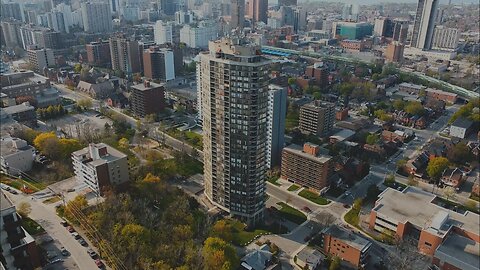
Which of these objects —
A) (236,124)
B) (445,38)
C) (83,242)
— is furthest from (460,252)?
(445,38)

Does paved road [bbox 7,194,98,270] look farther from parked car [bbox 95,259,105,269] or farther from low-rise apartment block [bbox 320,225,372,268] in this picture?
low-rise apartment block [bbox 320,225,372,268]

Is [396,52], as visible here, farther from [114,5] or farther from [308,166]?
[114,5]

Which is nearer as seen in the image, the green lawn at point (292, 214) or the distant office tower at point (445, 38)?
the green lawn at point (292, 214)

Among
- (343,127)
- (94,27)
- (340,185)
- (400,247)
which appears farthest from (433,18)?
(94,27)

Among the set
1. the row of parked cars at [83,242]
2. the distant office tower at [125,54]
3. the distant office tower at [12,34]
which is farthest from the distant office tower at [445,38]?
the distant office tower at [12,34]

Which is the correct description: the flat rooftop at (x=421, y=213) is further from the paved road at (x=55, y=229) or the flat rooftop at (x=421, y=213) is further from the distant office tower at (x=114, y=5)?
the distant office tower at (x=114, y=5)
